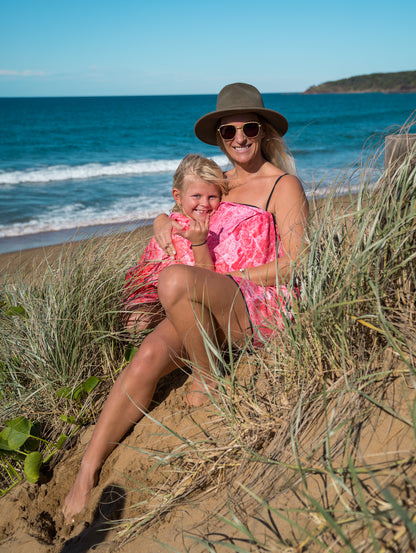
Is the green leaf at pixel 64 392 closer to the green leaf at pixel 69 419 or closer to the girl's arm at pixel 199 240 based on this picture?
the green leaf at pixel 69 419

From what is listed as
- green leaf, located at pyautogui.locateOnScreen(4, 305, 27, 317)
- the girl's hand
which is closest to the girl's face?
the girl's hand

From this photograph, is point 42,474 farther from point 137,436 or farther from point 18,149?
point 18,149

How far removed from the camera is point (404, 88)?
103375mm

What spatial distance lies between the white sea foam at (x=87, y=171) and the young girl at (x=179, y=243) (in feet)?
47.3

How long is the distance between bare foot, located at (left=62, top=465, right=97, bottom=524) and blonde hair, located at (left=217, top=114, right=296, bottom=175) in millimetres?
2139

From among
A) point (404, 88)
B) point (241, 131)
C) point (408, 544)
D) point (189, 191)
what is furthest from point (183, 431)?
point (404, 88)

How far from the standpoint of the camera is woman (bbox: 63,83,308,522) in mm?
2297

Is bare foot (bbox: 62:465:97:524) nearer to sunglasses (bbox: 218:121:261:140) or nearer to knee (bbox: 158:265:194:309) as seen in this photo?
knee (bbox: 158:265:194:309)

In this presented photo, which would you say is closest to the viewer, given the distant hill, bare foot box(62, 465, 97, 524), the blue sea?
bare foot box(62, 465, 97, 524)

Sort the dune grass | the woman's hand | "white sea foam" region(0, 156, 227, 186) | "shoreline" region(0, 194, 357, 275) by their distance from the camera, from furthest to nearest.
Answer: "white sea foam" region(0, 156, 227, 186)
"shoreline" region(0, 194, 357, 275)
the woman's hand
the dune grass

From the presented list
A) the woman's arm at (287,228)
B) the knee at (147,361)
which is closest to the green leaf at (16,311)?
the knee at (147,361)

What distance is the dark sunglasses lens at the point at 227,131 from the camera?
310 centimetres

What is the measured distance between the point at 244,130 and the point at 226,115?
0.60 ft

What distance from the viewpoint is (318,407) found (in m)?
1.85
